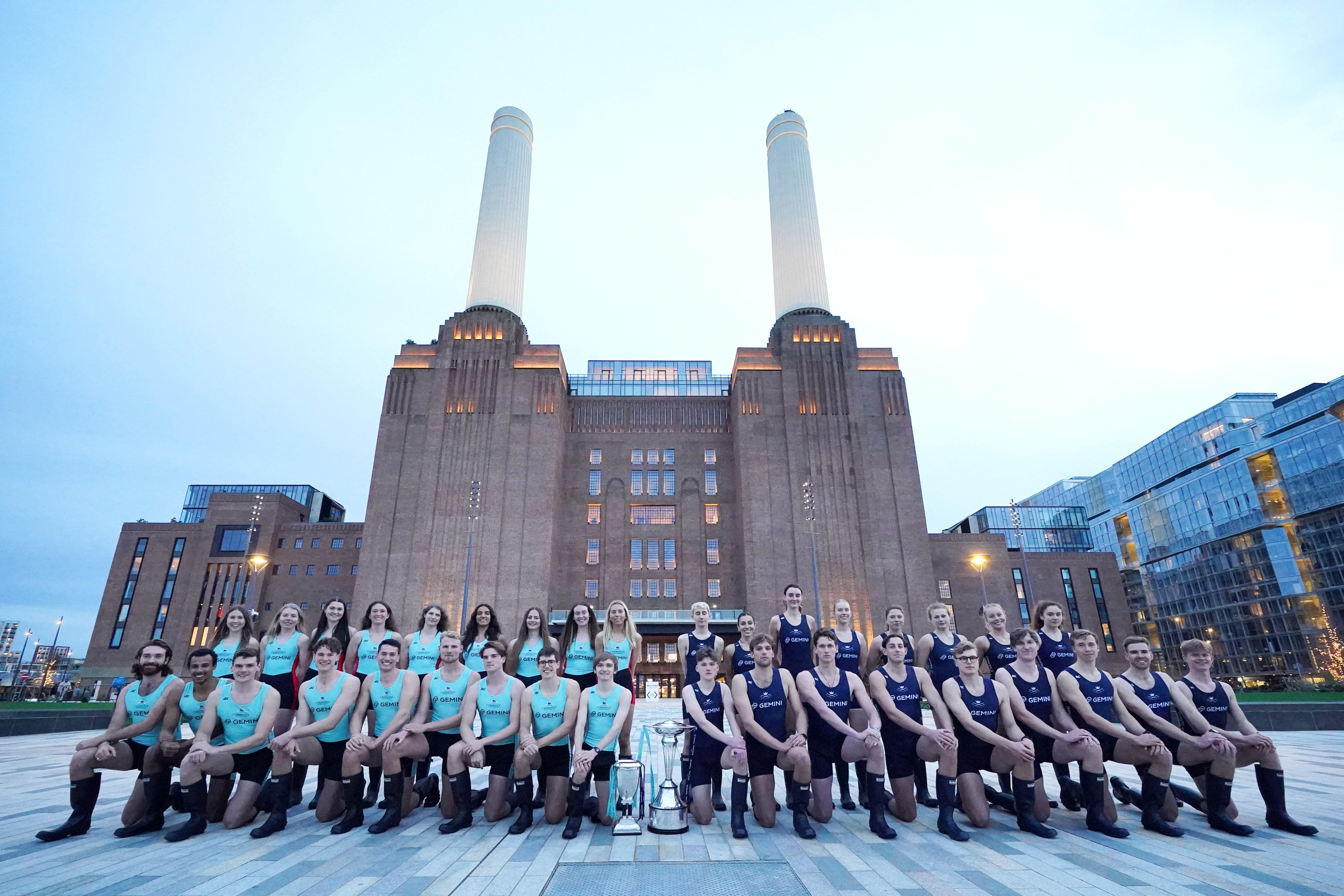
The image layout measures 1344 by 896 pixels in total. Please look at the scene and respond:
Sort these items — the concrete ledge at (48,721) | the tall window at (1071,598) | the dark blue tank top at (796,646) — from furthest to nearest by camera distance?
1. the tall window at (1071,598)
2. the concrete ledge at (48,721)
3. the dark blue tank top at (796,646)

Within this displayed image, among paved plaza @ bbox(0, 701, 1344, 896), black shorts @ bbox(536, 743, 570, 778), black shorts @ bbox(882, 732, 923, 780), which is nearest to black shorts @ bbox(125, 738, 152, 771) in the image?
paved plaza @ bbox(0, 701, 1344, 896)

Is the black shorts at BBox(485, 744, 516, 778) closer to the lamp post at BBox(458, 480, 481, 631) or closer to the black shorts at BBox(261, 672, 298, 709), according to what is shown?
the black shorts at BBox(261, 672, 298, 709)

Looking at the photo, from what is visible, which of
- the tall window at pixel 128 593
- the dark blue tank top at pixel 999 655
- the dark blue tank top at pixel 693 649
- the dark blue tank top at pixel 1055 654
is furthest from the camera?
the tall window at pixel 128 593

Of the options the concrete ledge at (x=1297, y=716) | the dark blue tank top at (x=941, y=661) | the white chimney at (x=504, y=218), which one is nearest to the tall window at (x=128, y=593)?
the white chimney at (x=504, y=218)

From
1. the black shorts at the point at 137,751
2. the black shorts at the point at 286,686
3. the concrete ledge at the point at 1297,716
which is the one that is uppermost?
the black shorts at the point at 286,686

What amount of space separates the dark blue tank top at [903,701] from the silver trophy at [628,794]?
235 centimetres

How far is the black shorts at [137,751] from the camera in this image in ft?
26.2

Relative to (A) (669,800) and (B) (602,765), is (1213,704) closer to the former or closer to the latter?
(A) (669,800)

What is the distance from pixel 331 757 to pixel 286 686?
181 cm

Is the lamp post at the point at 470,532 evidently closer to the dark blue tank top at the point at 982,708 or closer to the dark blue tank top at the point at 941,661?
the dark blue tank top at the point at 941,661

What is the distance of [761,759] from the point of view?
812 centimetres

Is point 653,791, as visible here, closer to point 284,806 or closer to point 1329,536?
point 284,806

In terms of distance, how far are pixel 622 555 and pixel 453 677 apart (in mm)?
51672

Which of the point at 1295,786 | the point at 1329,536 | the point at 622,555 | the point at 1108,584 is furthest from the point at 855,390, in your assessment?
the point at 1295,786
